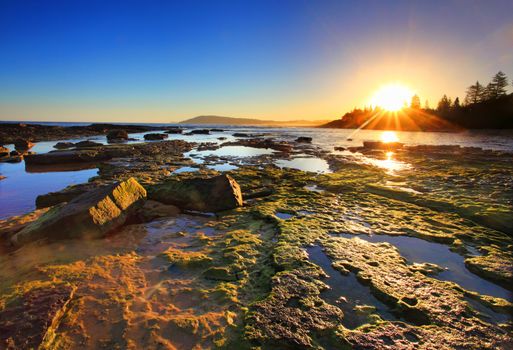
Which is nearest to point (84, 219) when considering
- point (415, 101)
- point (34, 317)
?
point (34, 317)

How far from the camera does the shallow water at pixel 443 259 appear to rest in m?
4.60

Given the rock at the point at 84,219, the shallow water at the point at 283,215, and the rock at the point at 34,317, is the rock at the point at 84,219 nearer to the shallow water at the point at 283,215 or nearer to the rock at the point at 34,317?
the rock at the point at 34,317

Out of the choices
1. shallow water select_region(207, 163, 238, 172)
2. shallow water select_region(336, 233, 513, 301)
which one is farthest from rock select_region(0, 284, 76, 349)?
shallow water select_region(207, 163, 238, 172)

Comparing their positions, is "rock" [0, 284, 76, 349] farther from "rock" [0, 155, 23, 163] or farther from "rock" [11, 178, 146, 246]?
"rock" [0, 155, 23, 163]

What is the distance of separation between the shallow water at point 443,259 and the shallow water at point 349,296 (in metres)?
1.66

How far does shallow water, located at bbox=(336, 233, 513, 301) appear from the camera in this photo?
4598 millimetres

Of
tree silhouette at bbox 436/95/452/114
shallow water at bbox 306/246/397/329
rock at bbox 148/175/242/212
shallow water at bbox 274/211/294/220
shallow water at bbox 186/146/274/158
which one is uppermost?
tree silhouette at bbox 436/95/452/114

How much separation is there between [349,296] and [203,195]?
18.9 ft

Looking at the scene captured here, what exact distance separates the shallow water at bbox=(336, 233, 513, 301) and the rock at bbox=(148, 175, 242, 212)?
3892 mm

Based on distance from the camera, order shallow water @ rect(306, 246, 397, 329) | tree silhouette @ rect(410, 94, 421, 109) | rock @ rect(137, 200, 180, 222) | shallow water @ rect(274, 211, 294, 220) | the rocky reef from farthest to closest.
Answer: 1. tree silhouette @ rect(410, 94, 421, 109)
2. shallow water @ rect(274, 211, 294, 220)
3. rock @ rect(137, 200, 180, 222)
4. shallow water @ rect(306, 246, 397, 329)
5. the rocky reef

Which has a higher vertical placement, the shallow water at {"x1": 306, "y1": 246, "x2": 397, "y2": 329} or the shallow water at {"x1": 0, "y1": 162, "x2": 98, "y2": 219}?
the shallow water at {"x1": 0, "y1": 162, "x2": 98, "y2": 219}

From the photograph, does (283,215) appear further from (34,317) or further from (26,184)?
(26,184)

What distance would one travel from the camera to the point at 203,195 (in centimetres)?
878

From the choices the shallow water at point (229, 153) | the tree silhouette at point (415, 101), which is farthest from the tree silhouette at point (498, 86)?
the shallow water at point (229, 153)
